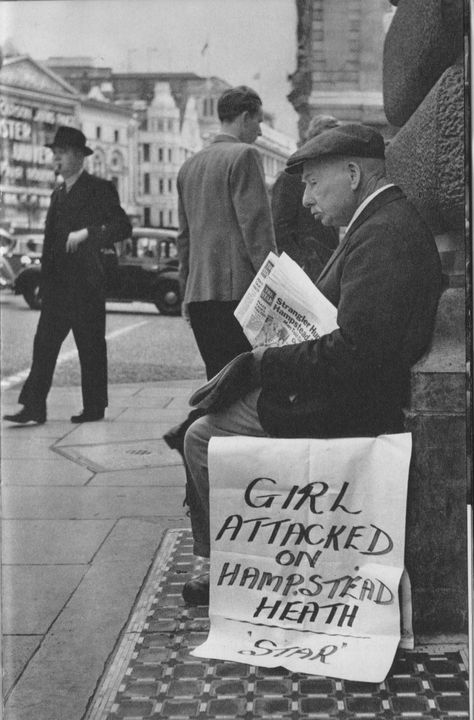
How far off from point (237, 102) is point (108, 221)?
2.26 ft

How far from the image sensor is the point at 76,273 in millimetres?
4402

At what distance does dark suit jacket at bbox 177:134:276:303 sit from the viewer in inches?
161

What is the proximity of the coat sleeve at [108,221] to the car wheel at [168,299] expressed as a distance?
24.4 inches

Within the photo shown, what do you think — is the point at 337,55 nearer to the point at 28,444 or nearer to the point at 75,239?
the point at 75,239

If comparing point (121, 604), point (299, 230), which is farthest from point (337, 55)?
point (121, 604)

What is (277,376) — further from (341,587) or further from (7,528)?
(7,528)

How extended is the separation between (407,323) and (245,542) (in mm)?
827

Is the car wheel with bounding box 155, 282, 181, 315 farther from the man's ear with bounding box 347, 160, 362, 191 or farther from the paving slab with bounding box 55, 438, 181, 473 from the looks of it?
the man's ear with bounding box 347, 160, 362, 191

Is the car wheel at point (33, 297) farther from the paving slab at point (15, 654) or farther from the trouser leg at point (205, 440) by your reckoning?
the paving slab at point (15, 654)

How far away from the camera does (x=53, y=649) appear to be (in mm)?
3469

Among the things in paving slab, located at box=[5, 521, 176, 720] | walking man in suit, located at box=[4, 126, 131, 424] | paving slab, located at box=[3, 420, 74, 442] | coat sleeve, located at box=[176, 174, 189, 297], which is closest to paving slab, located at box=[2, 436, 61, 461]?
paving slab, located at box=[3, 420, 74, 442]

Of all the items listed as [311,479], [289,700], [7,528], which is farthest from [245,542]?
[7,528]

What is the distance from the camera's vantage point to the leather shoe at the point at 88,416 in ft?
14.9

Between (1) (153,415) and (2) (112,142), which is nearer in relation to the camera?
(2) (112,142)
